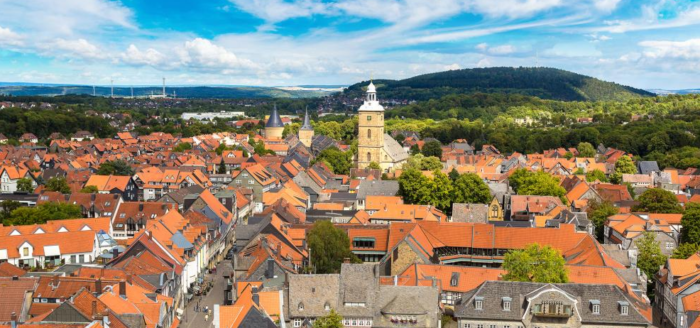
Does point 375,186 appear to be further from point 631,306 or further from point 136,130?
point 136,130

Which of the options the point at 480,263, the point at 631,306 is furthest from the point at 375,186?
the point at 631,306

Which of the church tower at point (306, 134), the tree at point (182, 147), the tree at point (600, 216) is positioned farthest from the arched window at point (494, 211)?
the church tower at point (306, 134)

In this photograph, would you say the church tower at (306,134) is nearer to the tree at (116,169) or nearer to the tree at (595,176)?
the tree at (116,169)

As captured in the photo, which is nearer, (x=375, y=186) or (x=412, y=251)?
(x=412, y=251)

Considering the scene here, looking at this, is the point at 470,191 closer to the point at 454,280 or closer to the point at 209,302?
the point at 454,280

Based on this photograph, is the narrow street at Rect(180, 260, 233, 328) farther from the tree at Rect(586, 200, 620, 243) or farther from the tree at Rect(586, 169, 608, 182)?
the tree at Rect(586, 169, 608, 182)
